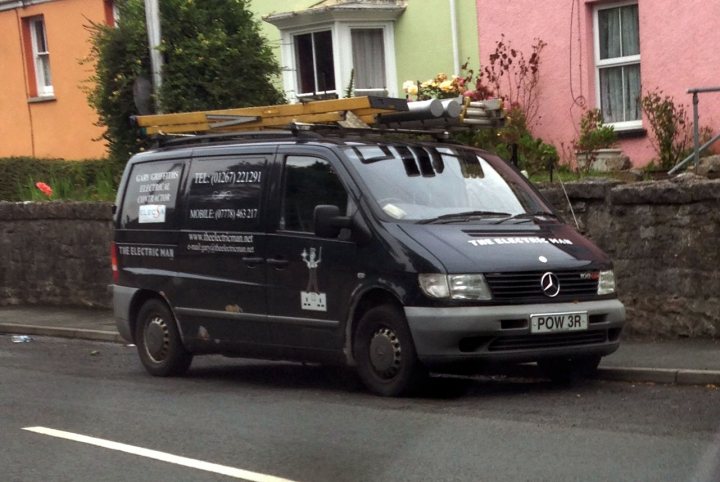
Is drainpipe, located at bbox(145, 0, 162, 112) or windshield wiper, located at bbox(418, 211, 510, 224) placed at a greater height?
drainpipe, located at bbox(145, 0, 162, 112)

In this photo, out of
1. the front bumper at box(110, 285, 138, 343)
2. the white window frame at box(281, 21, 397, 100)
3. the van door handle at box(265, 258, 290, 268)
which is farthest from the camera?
the white window frame at box(281, 21, 397, 100)

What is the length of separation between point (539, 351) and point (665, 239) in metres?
3.23

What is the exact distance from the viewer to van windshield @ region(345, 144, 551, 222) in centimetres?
1002

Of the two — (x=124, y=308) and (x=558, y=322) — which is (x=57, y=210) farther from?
(x=558, y=322)

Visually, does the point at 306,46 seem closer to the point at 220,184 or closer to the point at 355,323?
the point at 220,184

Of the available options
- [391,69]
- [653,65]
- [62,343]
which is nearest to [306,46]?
[391,69]

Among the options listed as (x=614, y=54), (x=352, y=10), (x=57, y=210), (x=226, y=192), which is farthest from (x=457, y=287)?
(x=352, y=10)

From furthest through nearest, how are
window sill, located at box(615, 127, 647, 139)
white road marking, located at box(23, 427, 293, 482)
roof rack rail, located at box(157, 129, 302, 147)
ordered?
window sill, located at box(615, 127, 647, 139), roof rack rail, located at box(157, 129, 302, 147), white road marking, located at box(23, 427, 293, 482)

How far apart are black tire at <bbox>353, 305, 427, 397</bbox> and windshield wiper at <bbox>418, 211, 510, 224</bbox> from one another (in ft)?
2.49

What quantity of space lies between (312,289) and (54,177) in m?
13.6

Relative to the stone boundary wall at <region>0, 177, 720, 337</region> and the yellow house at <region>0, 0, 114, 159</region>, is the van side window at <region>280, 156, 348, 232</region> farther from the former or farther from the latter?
the yellow house at <region>0, 0, 114, 159</region>

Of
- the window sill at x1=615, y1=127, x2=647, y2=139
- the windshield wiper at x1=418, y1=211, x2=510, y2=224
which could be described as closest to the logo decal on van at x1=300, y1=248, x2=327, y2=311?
the windshield wiper at x1=418, y1=211, x2=510, y2=224

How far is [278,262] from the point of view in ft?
34.4

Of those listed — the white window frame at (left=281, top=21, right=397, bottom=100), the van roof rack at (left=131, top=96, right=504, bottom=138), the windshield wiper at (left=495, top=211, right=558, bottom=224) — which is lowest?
the windshield wiper at (left=495, top=211, right=558, bottom=224)
